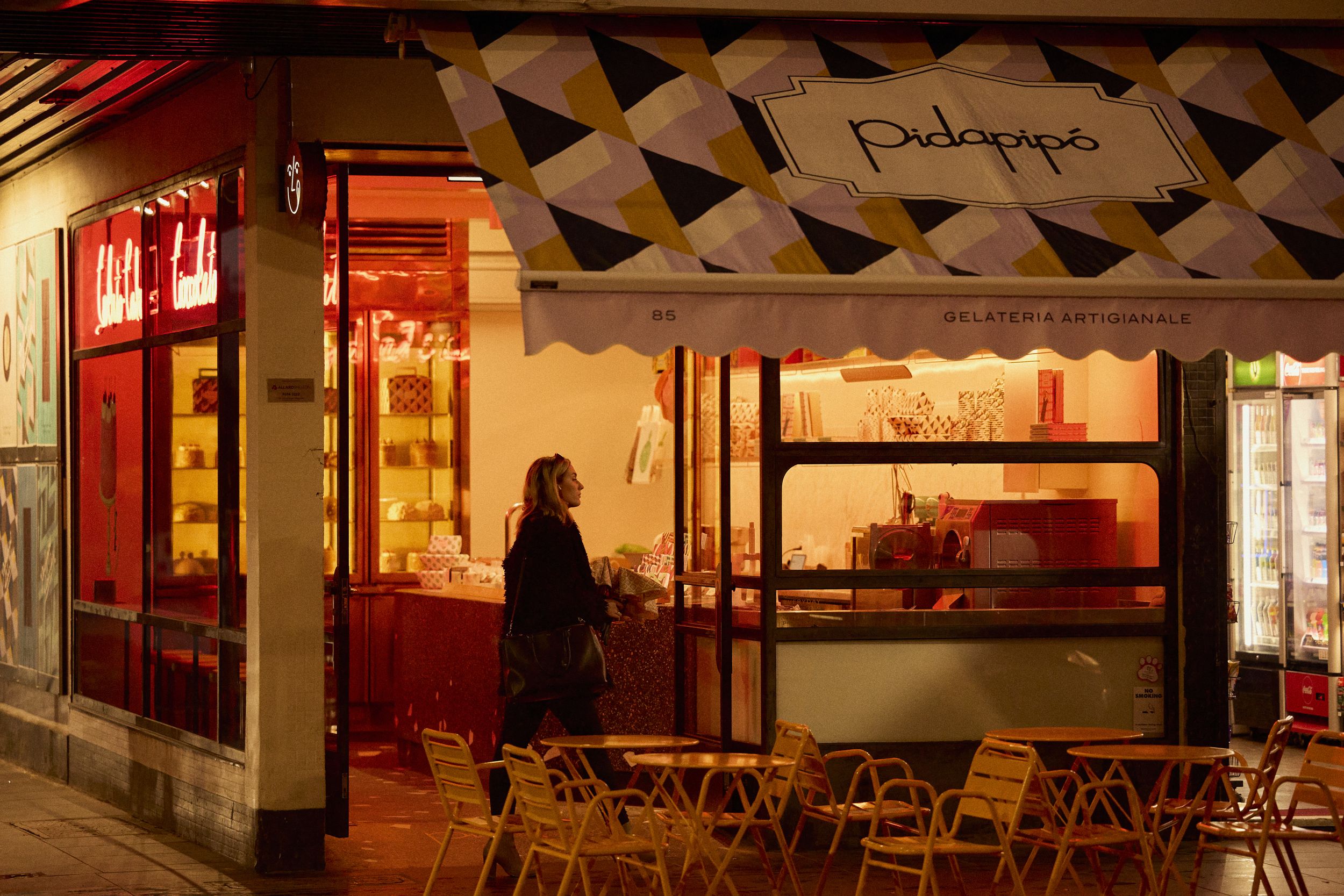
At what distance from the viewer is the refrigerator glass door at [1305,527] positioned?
11938 millimetres

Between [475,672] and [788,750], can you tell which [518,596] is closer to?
[788,750]

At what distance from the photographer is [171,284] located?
8.80m

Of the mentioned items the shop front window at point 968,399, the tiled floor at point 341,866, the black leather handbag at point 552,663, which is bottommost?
the tiled floor at point 341,866

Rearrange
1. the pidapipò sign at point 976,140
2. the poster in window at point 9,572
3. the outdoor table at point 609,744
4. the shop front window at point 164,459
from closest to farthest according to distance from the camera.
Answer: the pidapipò sign at point 976,140, the outdoor table at point 609,744, the shop front window at point 164,459, the poster in window at point 9,572

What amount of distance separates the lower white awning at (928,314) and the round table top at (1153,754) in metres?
1.52

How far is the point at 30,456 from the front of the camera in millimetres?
11000

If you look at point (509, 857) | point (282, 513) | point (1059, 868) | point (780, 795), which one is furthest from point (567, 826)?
point (282, 513)

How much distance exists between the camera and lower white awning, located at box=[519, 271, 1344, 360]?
5719 mm

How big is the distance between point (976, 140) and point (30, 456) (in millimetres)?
7170

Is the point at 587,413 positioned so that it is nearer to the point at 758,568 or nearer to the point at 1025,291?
the point at 758,568

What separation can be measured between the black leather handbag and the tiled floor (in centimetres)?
86

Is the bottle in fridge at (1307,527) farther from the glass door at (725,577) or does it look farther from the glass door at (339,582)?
the glass door at (339,582)

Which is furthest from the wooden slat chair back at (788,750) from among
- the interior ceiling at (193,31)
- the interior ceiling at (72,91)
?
the interior ceiling at (72,91)

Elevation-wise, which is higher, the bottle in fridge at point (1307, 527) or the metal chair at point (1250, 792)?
the bottle in fridge at point (1307, 527)
